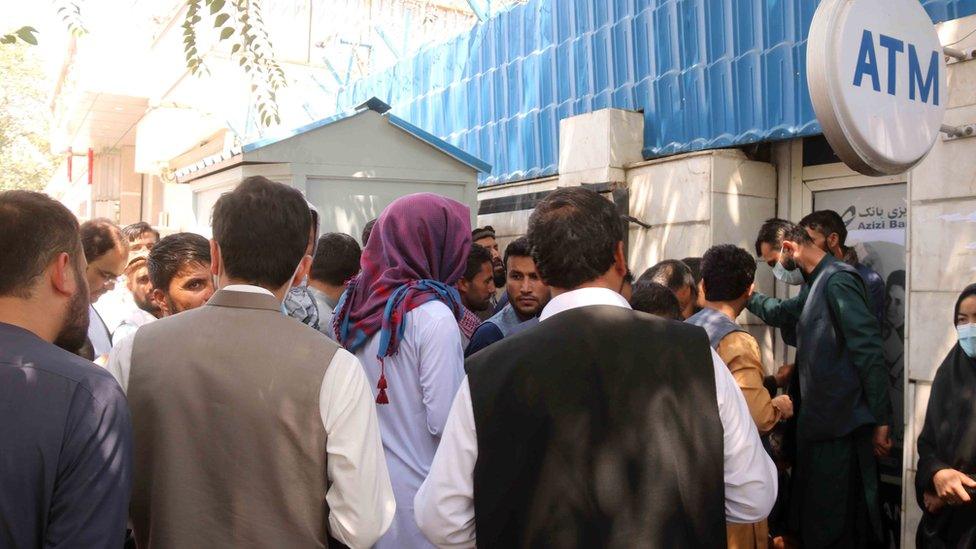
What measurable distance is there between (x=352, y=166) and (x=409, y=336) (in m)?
2.82

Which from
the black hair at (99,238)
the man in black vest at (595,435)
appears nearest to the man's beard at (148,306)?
the black hair at (99,238)

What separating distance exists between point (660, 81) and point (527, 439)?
449 cm

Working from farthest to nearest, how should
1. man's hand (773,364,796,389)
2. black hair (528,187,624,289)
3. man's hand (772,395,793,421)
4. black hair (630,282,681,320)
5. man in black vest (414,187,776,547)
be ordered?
man's hand (773,364,796,389)
man's hand (772,395,793,421)
black hair (630,282,681,320)
black hair (528,187,624,289)
man in black vest (414,187,776,547)

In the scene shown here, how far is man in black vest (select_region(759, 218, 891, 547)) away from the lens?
4207mm

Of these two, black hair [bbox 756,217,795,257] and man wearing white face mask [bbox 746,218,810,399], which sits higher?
black hair [bbox 756,217,795,257]

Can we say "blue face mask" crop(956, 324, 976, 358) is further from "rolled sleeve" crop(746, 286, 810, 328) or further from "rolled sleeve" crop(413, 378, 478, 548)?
"rolled sleeve" crop(413, 378, 478, 548)

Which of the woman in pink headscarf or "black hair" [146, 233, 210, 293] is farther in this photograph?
"black hair" [146, 233, 210, 293]

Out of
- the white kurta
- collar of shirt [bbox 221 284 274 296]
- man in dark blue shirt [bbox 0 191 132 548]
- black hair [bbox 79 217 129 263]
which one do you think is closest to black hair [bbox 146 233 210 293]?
black hair [bbox 79 217 129 263]

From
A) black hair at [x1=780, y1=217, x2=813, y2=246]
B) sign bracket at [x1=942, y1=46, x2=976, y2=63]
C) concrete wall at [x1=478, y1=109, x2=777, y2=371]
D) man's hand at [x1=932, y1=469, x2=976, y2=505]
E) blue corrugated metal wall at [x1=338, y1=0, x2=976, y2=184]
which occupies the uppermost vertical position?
blue corrugated metal wall at [x1=338, y1=0, x2=976, y2=184]

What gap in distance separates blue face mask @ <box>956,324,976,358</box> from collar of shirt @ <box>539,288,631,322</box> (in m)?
2.16

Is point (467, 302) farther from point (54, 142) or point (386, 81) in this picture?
point (54, 142)

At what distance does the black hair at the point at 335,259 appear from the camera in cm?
409

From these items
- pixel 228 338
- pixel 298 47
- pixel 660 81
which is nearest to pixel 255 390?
pixel 228 338

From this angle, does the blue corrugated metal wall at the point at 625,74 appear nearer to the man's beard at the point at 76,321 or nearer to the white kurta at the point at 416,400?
the white kurta at the point at 416,400
